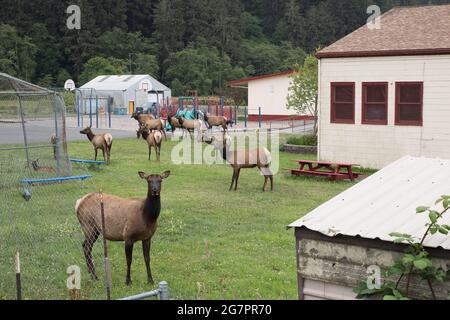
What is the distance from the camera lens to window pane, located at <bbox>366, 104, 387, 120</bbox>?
21812 millimetres

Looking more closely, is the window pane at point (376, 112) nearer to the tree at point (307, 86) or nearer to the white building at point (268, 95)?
the tree at point (307, 86)

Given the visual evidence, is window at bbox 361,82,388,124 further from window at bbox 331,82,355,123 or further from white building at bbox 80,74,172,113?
white building at bbox 80,74,172,113

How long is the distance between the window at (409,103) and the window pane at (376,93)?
0.51 metres

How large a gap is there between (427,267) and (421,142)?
1597 centimetres

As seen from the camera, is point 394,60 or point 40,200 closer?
point 40,200

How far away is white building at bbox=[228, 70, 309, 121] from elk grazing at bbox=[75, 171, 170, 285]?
3599 cm

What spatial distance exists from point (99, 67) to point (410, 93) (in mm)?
62410

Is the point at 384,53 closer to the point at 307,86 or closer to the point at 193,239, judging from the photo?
the point at 307,86

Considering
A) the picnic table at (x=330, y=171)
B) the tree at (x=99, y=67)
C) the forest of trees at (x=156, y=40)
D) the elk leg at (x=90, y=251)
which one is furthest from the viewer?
the forest of trees at (x=156, y=40)

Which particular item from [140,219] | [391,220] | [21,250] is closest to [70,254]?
[21,250]

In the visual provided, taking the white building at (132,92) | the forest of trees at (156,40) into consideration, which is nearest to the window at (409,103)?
the white building at (132,92)

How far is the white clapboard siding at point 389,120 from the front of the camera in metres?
20.5
